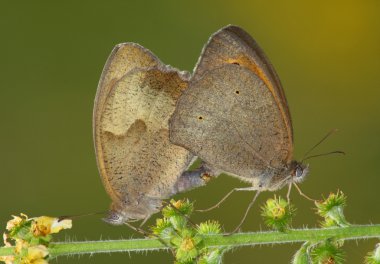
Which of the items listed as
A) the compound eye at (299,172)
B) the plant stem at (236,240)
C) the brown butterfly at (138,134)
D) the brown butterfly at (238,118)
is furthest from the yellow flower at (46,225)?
the compound eye at (299,172)

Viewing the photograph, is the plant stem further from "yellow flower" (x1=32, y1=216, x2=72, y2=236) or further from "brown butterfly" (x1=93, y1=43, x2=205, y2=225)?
"brown butterfly" (x1=93, y1=43, x2=205, y2=225)

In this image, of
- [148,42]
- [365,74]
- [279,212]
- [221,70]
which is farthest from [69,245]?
[365,74]

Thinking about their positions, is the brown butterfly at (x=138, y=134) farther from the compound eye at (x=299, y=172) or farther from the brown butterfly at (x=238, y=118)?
the compound eye at (x=299, y=172)

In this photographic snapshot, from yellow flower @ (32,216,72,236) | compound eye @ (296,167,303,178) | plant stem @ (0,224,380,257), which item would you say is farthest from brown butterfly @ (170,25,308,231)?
yellow flower @ (32,216,72,236)

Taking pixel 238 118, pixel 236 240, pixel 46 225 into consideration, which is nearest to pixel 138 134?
pixel 238 118

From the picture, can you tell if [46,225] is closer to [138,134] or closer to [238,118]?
[138,134]

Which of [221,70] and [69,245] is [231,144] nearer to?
[221,70]
